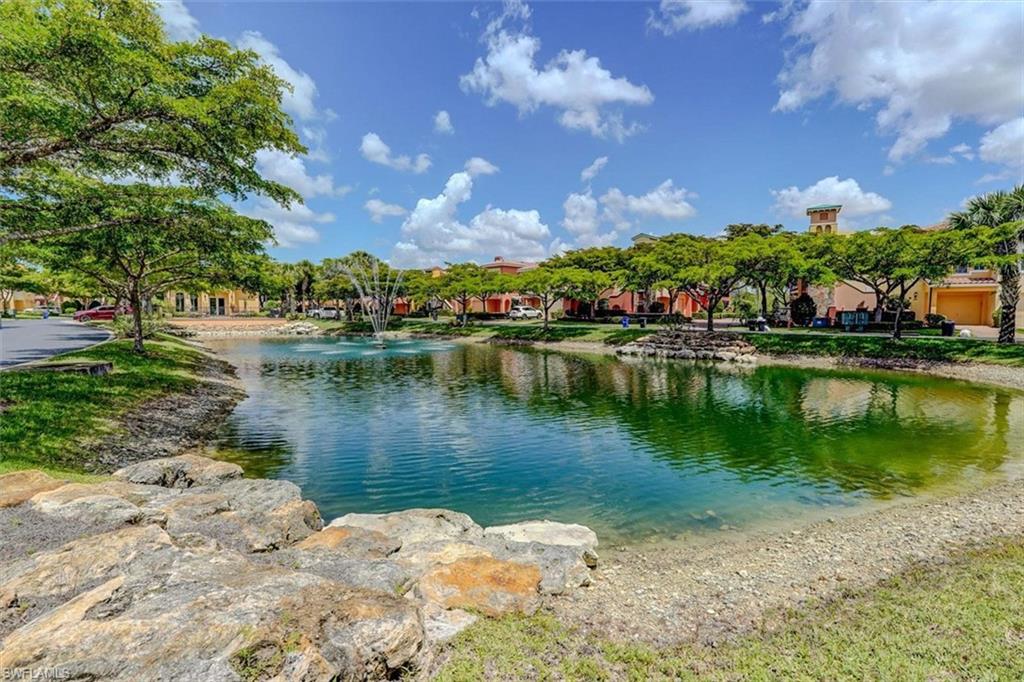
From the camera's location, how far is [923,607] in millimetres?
6094

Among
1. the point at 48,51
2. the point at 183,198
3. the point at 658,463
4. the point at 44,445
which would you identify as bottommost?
the point at 658,463

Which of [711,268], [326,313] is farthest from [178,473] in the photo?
[326,313]

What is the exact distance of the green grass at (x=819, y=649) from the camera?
491 cm

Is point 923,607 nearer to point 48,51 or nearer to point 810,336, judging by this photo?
point 48,51

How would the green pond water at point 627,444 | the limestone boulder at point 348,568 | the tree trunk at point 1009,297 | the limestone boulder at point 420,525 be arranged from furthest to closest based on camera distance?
the tree trunk at point 1009,297 < the green pond water at point 627,444 < the limestone boulder at point 420,525 < the limestone boulder at point 348,568

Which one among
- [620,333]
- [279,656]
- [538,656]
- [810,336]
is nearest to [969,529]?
[538,656]

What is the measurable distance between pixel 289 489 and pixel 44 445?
21.9 ft

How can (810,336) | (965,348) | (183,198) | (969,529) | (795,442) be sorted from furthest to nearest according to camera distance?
(810,336) < (965,348) < (795,442) < (183,198) < (969,529)

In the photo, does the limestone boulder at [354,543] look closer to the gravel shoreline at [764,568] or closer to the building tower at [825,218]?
the gravel shoreline at [764,568]

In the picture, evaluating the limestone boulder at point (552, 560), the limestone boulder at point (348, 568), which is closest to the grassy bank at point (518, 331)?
the limestone boulder at point (552, 560)

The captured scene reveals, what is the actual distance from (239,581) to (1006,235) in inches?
1664

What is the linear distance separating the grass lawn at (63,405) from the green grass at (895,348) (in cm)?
3852

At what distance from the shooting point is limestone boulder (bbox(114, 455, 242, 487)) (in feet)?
34.7

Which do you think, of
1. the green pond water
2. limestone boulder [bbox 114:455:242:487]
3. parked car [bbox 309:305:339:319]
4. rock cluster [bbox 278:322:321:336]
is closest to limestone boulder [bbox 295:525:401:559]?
the green pond water
